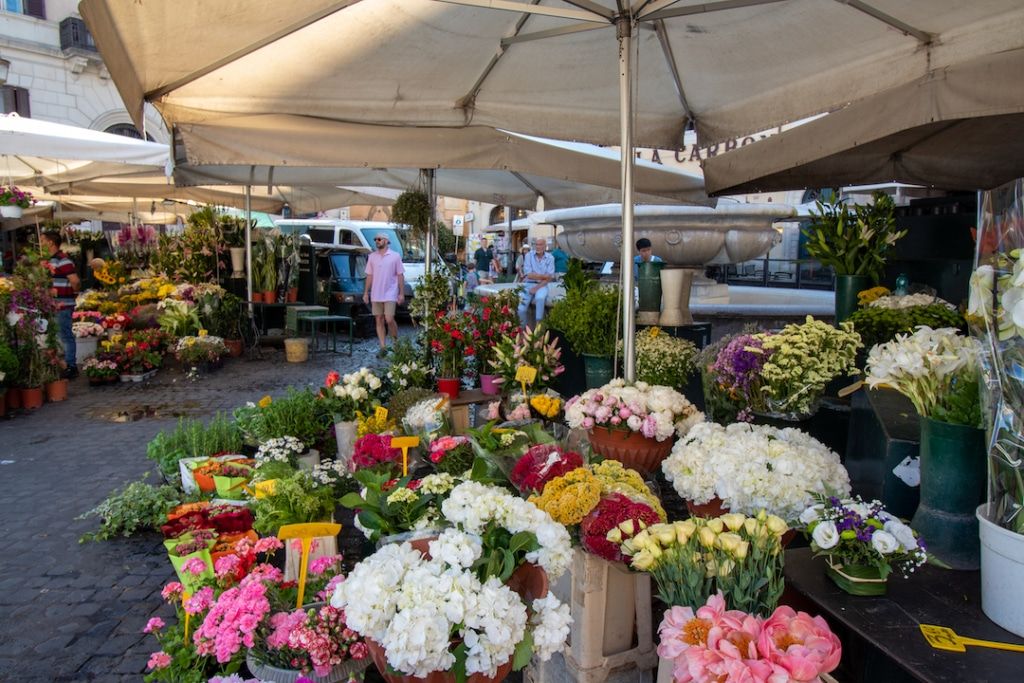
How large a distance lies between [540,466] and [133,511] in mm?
2876

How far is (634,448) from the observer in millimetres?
3016

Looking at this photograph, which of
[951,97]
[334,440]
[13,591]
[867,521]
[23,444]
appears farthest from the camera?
[23,444]

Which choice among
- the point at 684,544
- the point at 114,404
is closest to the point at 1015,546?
the point at 684,544

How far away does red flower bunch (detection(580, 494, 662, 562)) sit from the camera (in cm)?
199

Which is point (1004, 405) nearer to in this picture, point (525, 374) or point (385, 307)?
point (525, 374)

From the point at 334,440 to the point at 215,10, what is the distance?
3005 millimetres

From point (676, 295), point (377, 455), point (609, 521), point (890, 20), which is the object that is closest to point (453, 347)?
point (377, 455)

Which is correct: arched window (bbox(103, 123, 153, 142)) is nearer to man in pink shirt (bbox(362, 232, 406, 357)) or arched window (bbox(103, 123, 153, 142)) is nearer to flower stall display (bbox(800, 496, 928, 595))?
man in pink shirt (bbox(362, 232, 406, 357))

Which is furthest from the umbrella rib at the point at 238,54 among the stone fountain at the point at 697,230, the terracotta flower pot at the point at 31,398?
the terracotta flower pot at the point at 31,398

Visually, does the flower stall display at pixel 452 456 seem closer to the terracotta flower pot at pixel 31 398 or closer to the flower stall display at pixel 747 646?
the flower stall display at pixel 747 646

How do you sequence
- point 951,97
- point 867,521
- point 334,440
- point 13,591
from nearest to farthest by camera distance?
point 867,521, point 951,97, point 13,591, point 334,440

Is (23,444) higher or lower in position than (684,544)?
lower

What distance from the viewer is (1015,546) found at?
1.42 metres

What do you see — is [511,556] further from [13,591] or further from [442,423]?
[13,591]
